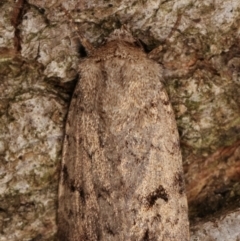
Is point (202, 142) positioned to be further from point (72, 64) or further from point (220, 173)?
point (72, 64)

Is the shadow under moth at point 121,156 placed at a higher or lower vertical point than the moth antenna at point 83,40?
lower

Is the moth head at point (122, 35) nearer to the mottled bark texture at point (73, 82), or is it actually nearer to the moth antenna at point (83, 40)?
the mottled bark texture at point (73, 82)

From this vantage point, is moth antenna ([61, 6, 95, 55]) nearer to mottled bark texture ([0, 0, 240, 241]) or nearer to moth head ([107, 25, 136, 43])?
mottled bark texture ([0, 0, 240, 241])

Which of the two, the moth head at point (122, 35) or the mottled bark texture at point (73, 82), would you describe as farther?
the moth head at point (122, 35)

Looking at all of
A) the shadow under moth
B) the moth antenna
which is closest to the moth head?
the shadow under moth

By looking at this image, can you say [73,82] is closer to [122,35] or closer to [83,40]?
[83,40]

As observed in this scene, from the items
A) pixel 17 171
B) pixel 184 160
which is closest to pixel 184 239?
pixel 184 160

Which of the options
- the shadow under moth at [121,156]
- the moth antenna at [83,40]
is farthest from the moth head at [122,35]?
the moth antenna at [83,40]
